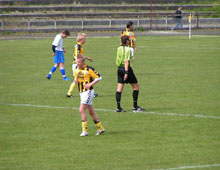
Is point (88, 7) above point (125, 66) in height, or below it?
above

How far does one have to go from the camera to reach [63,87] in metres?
17.8

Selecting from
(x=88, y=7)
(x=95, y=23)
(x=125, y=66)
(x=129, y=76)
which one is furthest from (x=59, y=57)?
(x=88, y=7)

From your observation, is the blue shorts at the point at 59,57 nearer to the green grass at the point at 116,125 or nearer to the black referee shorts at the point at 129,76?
the green grass at the point at 116,125

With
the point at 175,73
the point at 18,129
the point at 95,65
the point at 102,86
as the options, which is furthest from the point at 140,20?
the point at 18,129

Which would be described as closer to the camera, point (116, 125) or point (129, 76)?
point (116, 125)

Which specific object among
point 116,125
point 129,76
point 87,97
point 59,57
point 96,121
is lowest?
point 116,125

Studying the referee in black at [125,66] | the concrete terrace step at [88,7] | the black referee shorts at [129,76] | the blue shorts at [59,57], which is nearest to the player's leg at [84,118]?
the referee in black at [125,66]

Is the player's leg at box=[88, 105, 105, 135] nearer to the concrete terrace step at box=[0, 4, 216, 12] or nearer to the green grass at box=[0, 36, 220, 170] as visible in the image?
the green grass at box=[0, 36, 220, 170]

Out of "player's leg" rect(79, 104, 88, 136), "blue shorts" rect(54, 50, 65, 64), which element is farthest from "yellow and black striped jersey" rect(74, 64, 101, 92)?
"blue shorts" rect(54, 50, 65, 64)

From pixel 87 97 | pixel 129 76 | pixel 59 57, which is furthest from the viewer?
pixel 59 57

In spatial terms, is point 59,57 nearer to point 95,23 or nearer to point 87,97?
point 87,97

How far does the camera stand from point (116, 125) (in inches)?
451

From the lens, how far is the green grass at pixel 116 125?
8625 mm

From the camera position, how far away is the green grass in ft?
28.3
